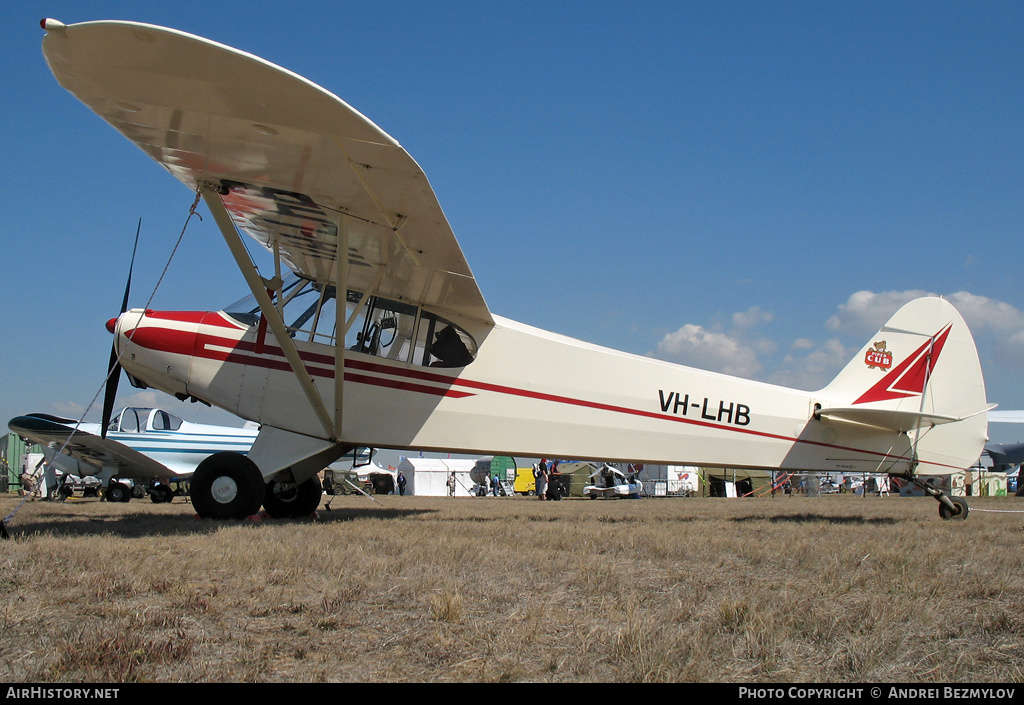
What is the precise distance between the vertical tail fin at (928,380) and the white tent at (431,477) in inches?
1120

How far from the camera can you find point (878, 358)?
9.66 meters

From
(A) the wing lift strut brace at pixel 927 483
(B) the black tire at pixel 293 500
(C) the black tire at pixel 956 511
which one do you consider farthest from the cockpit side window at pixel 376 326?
(C) the black tire at pixel 956 511

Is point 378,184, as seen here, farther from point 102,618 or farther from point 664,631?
point 664,631

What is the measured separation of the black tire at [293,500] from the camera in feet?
28.3

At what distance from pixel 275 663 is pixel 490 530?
14.6 feet

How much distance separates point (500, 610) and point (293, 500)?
624cm

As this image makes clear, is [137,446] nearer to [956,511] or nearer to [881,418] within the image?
[881,418]

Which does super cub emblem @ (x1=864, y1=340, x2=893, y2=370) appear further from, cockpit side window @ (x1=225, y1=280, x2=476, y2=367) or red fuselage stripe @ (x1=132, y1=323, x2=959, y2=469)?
cockpit side window @ (x1=225, y1=280, x2=476, y2=367)

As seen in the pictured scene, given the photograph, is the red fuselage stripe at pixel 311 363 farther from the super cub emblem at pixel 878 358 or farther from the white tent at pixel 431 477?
the white tent at pixel 431 477

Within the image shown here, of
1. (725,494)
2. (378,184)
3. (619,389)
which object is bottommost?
(725,494)

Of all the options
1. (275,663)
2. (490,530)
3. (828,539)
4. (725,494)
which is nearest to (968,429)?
(828,539)

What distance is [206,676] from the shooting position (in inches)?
88.4

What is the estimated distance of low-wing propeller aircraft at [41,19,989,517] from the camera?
20.1 ft

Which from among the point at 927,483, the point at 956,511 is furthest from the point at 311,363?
the point at 956,511
